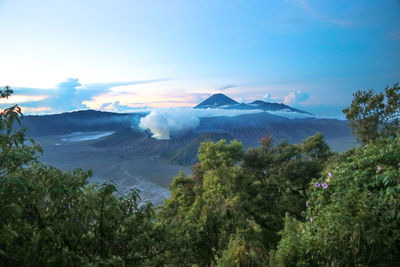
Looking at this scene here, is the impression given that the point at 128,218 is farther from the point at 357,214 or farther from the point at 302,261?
the point at 357,214

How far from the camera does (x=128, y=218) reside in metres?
3.25

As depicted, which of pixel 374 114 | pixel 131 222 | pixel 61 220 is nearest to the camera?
pixel 61 220

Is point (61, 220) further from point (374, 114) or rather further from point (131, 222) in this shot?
point (374, 114)

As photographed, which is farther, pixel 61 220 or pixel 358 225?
pixel 358 225

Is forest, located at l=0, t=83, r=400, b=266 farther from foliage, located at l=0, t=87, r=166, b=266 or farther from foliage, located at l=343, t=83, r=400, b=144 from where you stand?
foliage, located at l=343, t=83, r=400, b=144

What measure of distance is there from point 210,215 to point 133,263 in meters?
5.53

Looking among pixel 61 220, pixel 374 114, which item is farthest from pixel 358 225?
Answer: pixel 374 114

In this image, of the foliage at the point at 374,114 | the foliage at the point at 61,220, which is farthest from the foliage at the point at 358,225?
the foliage at the point at 374,114

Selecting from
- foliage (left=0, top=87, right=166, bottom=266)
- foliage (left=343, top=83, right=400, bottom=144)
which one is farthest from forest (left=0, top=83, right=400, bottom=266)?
foliage (left=343, top=83, right=400, bottom=144)

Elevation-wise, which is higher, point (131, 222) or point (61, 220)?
point (61, 220)

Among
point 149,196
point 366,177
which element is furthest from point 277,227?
point 149,196

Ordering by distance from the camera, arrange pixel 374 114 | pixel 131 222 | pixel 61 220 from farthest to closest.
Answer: pixel 374 114
pixel 131 222
pixel 61 220

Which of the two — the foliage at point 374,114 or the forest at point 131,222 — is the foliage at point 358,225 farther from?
the foliage at point 374,114

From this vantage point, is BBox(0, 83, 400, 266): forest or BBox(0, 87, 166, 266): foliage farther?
BBox(0, 83, 400, 266): forest
